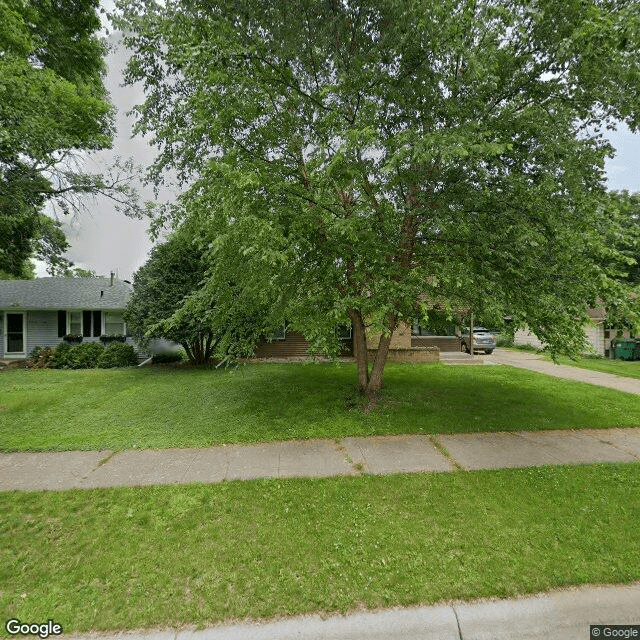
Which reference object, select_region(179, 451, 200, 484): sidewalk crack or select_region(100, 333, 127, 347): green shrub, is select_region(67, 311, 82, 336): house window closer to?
select_region(100, 333, 127, 347): green shrub

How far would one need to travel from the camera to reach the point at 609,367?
15.0 meters

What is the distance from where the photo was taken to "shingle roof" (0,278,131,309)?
A: 16.0 m

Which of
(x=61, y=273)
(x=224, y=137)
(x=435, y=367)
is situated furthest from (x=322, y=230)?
(x=61, y=273)

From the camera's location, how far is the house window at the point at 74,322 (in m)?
16.5

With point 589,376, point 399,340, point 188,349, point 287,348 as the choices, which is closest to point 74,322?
point 188,349

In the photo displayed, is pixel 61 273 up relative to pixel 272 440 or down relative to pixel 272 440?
up

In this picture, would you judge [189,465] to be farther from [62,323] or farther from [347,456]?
[62,323]

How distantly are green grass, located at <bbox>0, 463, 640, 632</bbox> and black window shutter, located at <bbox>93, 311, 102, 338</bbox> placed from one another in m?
14.2

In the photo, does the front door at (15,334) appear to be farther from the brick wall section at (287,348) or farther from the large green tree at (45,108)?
the brick wall section at (287,348)

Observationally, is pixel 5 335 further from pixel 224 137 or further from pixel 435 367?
pixel 435 367

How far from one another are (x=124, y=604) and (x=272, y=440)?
349 cm

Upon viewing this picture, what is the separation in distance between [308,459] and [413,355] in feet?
33.6

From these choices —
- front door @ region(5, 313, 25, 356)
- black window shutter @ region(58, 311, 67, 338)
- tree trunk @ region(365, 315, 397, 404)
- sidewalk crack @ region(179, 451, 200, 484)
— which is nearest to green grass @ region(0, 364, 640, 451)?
tree trunk @ region(365, 315, 397, 404)

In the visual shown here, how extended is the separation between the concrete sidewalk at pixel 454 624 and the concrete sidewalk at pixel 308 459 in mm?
2192
